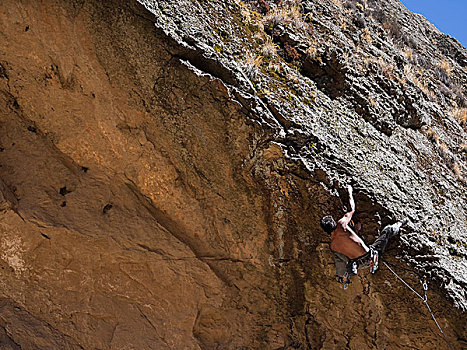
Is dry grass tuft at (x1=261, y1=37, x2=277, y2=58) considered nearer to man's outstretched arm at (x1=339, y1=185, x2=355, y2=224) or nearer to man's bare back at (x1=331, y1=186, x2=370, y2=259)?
man's outstretched arm at (x1=339, y1=185, x2=355, y2=224)

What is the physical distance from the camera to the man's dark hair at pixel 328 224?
5059mm

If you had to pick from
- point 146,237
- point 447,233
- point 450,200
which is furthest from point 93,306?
point 450,200

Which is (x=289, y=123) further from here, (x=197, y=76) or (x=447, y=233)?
(x=447, y=233)

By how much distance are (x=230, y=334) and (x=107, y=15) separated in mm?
4622

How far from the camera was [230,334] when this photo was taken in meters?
5.81

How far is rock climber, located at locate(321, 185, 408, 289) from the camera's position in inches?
195

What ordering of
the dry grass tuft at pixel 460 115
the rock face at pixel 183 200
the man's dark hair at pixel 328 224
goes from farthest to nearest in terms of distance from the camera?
1. the dry grass tuft at pixel 460 115
2. the rock face at pixel 183 200
3. the man's dark hair at pixel 328 224

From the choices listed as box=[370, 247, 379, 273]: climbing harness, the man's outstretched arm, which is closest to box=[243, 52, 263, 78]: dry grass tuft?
the man's outstretched arm

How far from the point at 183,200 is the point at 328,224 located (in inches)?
80.0

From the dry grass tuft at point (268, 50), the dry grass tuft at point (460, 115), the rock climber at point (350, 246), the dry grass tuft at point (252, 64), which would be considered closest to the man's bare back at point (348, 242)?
the rock climber at point (350, 246)

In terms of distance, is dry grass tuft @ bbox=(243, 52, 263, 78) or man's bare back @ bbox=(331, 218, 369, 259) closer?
man's bare back @ bbox=(331, 218, 369, 259)

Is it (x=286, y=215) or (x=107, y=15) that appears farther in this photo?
(x=286, y=215)

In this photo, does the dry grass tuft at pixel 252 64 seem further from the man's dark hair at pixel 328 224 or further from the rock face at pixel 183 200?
the man's dark hair at pixel 328 224

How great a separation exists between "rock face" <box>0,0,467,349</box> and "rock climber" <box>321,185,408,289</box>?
0.19 meters
